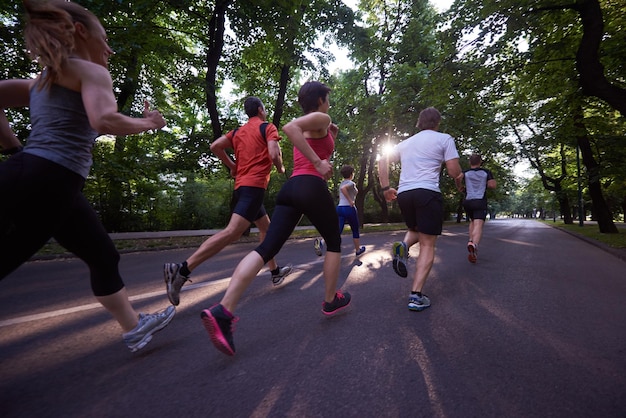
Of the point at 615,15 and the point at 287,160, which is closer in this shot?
the point at 615,15

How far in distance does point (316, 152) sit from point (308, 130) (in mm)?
268

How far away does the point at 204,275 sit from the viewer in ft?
16.0

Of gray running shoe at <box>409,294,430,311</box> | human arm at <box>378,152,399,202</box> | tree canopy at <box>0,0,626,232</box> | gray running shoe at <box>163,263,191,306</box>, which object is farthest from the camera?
tree canopy at <box>0,0,626,232</box>

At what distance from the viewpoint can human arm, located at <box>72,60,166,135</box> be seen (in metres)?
1.51

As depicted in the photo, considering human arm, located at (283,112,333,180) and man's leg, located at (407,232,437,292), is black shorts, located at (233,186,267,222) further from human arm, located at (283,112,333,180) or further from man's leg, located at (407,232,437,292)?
man's leg, located at (407,232,437,292)

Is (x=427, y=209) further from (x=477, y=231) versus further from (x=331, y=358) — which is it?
(x=477, y=231)

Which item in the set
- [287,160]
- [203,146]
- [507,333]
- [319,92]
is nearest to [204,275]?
[319,92]

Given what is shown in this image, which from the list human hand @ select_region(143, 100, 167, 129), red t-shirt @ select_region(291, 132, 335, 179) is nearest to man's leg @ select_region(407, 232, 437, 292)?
red t-shirt @ select_region(291, 132, 335, 179)

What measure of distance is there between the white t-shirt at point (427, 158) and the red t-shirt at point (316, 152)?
1.10 m

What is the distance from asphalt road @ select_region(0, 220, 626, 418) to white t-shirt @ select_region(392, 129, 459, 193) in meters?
1.28

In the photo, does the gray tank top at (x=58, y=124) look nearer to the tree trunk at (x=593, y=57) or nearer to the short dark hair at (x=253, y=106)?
the short dark hair at (x=253, y=106)

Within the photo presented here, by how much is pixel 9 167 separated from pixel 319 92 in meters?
1.99

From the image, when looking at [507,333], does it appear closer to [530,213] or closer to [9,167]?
[9,167]

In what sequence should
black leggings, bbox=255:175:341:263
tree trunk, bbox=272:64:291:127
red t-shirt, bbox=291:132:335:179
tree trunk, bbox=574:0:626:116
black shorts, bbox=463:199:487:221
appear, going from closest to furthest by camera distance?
black leggings, bbox=255:175:341:263 → red t-shirt, bbox=291:132:335:179 → black shorts, bbox=463:199:487:221 → tree trunk, bbox=574:0:626:116 → tree trunk, bbox=272:64:291:127
